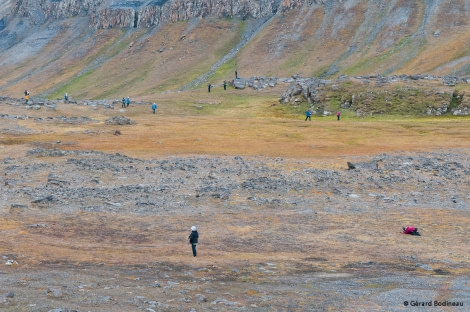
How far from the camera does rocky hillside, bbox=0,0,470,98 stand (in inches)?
5094

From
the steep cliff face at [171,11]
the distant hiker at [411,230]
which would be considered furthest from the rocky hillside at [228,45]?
the distant hiker at [411,230]

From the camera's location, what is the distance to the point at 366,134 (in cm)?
6297

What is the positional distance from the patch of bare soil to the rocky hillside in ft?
256

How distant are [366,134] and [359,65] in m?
68.3

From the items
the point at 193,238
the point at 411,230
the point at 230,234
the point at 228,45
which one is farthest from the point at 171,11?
the point at 193,238

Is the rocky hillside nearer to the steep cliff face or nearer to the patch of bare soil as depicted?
the steep cliff face

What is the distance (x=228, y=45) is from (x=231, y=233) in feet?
460

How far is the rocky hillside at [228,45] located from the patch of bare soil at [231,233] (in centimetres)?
7796

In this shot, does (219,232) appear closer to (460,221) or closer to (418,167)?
(460,221)

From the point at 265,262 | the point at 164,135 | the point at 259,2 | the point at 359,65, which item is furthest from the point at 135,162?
the point at 259,2

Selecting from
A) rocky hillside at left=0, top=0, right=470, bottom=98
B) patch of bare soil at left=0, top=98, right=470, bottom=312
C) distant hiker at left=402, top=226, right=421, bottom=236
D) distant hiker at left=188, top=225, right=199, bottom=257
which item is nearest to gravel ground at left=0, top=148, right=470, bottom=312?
patch of bare soil at left=0, top=98, right=470, bottom=312

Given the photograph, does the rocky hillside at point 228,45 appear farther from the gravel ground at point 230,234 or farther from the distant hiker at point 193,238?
the distant hiker at point 193,238

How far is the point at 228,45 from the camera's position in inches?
6358

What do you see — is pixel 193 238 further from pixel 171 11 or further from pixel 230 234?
pixel 171 11
